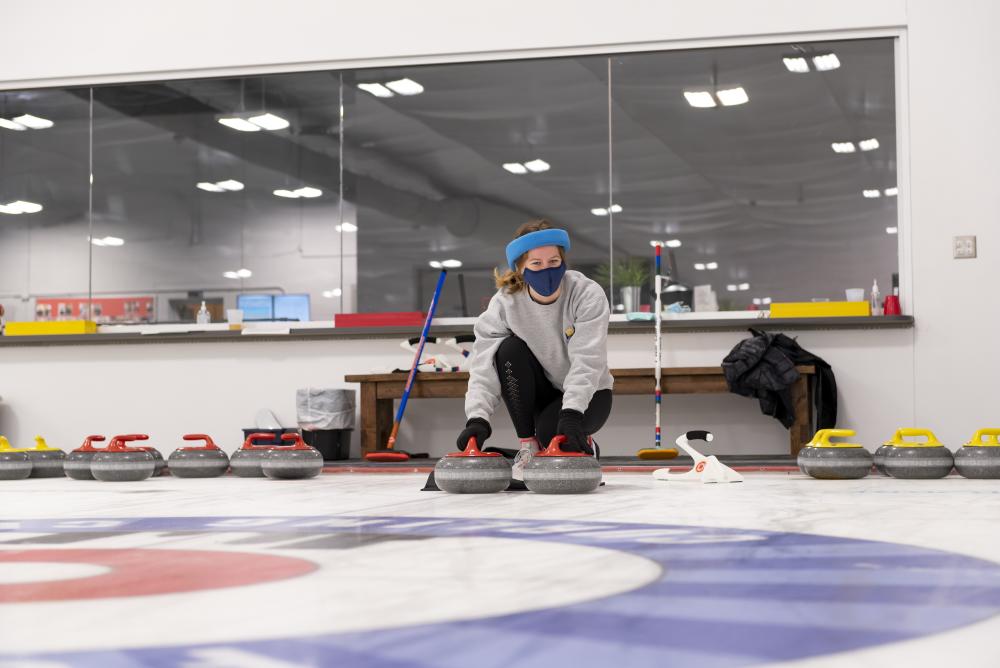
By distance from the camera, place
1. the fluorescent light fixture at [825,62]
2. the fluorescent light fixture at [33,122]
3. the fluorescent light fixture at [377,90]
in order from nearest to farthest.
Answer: the fluorescent light fixture at [825,62]
the fluorescent light fixture at [377,90]
the fluorescent light fixture at [33,122]

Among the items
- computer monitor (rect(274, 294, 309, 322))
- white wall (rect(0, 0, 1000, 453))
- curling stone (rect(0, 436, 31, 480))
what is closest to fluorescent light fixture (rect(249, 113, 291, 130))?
white wall (rect(0, 0, 1000, 453))

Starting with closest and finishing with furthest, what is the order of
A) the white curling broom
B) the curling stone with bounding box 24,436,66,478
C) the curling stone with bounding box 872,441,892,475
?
the white curling broom < the curling stone with bounding box 872,441,892,475 < the curling stone with bounding box 24,436,66,478

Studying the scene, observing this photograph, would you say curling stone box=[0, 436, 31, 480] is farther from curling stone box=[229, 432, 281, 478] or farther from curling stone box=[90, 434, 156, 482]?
curling stone box=[229, 432, 281, 478]

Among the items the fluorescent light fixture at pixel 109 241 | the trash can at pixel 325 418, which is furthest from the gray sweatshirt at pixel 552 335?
the fluorescent light fixture at pixel 109 241

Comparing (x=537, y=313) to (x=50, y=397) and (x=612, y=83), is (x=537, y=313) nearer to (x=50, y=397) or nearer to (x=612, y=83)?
(x=612, y=83)

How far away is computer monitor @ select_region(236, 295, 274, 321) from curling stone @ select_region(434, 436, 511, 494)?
3.73m

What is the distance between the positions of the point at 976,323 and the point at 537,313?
3.18 meters

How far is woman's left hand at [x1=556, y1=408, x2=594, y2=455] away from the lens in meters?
3.14

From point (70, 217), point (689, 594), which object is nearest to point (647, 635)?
point (689, 594)

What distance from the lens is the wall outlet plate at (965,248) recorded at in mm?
5617

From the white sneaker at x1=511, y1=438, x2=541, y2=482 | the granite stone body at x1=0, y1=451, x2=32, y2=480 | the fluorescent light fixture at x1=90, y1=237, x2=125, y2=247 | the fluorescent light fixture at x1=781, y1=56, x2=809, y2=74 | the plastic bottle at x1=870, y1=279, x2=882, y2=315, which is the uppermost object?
the fluorescent light fixture at x1=781, y1=56, x2=809, y2=74

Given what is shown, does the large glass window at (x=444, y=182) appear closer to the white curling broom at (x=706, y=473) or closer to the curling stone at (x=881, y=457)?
the curling stone at (x=881, y=457)

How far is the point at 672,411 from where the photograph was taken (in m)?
5.86

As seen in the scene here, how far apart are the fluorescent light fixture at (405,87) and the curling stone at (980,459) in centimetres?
424
